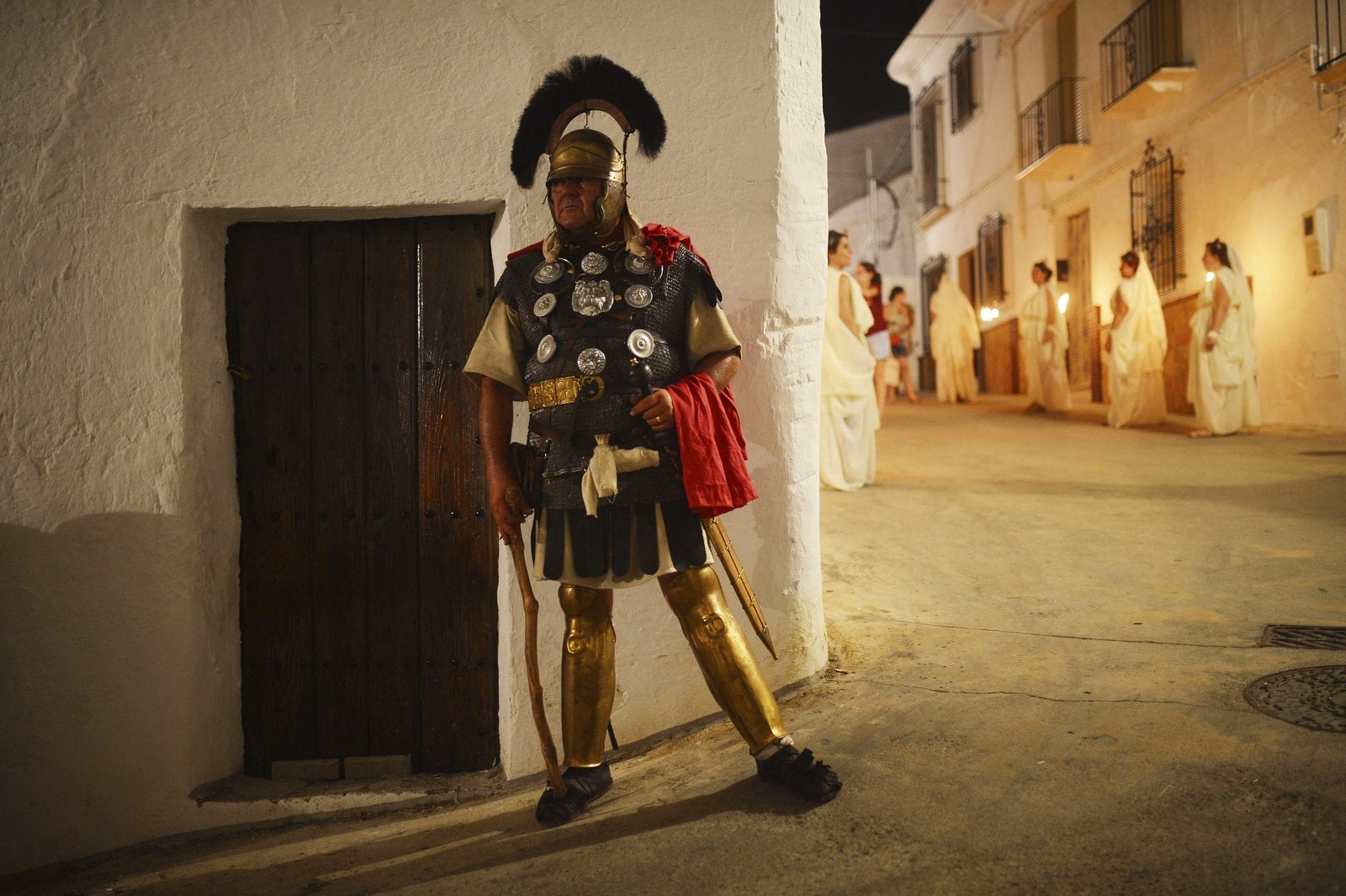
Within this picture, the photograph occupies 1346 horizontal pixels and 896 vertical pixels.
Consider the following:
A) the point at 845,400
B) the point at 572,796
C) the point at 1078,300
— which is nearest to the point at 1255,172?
the point at 1078,300

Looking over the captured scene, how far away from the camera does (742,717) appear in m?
2.66

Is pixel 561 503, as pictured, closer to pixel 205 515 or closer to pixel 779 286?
pixel 779 286

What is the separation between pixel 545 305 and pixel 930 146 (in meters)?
22.5

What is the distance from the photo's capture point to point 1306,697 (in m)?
2.86

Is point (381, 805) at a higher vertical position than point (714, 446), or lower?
lower

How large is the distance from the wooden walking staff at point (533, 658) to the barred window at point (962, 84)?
1955 cm

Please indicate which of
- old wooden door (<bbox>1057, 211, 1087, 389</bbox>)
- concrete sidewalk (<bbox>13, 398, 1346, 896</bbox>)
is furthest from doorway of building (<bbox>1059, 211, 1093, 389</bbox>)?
concrete sidewalk (<bbox>13, 398, 1346, 896</bbox>)

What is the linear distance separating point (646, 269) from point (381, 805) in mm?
2162

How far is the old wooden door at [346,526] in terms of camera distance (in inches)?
142

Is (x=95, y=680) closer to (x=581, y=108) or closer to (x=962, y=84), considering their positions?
(x=581, y=108)

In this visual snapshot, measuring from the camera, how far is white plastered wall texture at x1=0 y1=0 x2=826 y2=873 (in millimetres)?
3359

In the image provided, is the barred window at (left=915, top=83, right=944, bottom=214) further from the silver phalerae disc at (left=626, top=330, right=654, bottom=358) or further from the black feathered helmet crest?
the silver phalerae disc at (left=626, top=330, right=654, bottom=358)

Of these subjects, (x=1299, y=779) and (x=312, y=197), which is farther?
A: (x=312, y=197)

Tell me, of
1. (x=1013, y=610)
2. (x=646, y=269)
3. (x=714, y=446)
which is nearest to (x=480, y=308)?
(x=646, y=269)
